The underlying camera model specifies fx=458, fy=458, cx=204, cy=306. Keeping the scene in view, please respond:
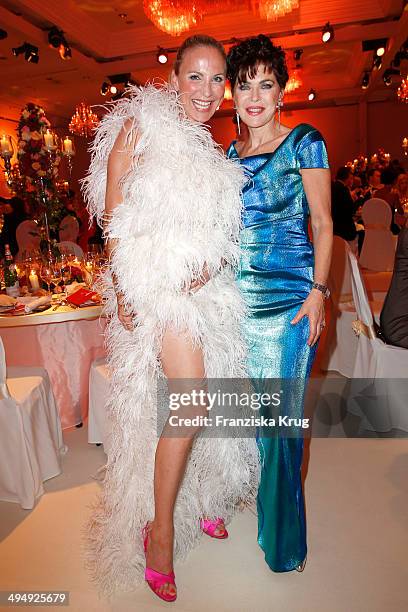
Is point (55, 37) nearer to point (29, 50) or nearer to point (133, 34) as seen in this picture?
point (29, 50)

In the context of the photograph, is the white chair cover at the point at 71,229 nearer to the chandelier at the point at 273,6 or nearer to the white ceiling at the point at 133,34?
the white ceiling at the point at 133,34

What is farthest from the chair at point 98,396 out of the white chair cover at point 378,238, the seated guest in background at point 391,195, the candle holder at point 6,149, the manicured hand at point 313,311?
the seated guest in background at point 391,195

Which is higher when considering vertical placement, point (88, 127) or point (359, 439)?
point (88, 127)

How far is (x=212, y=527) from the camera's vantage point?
2.11 m

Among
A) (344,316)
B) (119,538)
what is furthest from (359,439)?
(119,538)

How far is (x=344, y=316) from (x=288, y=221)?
2217mm

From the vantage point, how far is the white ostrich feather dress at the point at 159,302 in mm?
1455

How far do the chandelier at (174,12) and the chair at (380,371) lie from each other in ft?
12.1

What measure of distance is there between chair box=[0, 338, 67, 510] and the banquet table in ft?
1.76

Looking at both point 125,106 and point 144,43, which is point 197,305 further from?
point 144,43

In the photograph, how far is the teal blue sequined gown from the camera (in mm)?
1691

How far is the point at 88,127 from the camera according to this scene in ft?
30.1

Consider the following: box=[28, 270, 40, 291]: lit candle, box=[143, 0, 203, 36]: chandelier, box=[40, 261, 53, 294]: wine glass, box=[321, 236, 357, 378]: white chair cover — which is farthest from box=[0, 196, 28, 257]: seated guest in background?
box=[321, 236, 357, 378]: white chair cover

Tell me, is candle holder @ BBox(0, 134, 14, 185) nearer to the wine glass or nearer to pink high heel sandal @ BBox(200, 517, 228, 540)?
the wine glass
